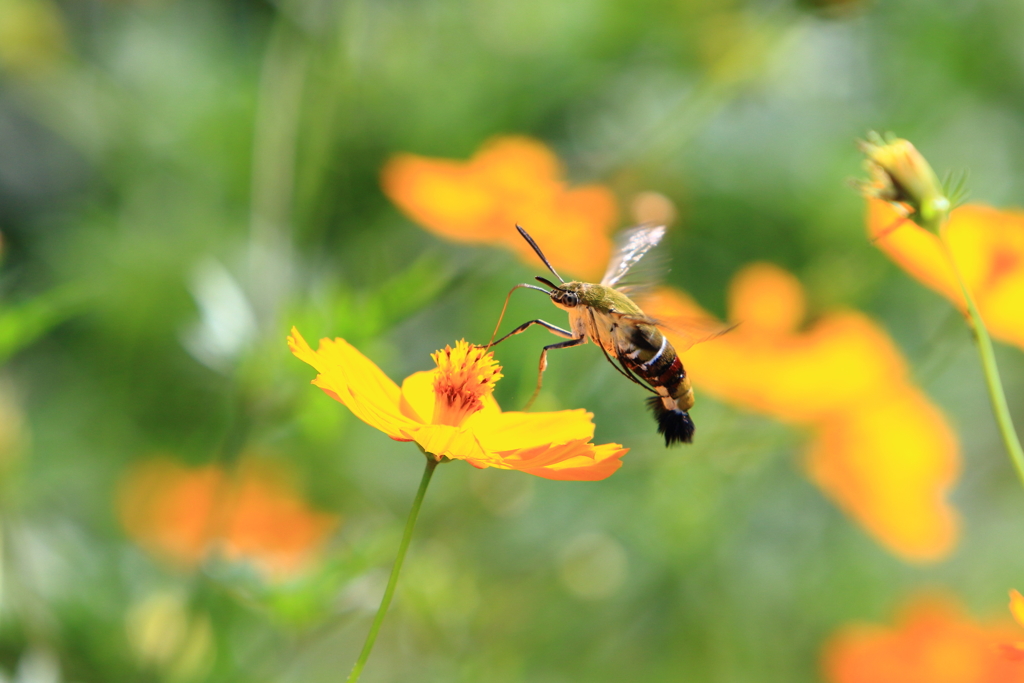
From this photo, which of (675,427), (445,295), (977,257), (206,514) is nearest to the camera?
(675,427)

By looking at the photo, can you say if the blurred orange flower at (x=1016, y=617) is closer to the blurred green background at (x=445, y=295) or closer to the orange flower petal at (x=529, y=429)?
the orange flower petal at (x=529, y=429)

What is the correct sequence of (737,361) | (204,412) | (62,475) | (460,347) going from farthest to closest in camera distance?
(204,412) → (62,475) → (737,361) → (460,347)

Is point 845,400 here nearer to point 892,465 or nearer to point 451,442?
point 892,465

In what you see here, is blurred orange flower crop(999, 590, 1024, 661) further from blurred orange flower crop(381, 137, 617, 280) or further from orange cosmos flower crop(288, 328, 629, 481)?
blurred orange flower crop(381, 137, 617, 280)

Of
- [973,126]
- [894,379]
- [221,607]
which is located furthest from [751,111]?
[221,607]

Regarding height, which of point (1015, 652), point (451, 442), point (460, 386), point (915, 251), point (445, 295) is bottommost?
point (1015, 652)

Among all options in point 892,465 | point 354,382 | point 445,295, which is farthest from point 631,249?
point 892,465

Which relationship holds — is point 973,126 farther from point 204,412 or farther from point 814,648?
point 204,412
